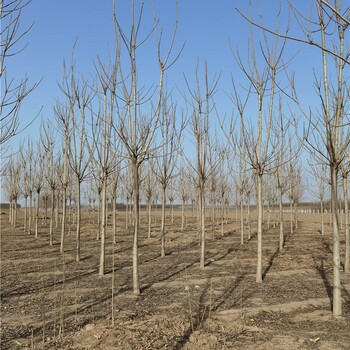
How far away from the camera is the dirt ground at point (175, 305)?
4145 millimetres

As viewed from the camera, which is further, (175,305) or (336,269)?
(175,305)

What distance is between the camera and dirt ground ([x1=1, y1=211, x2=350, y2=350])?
4.14 m

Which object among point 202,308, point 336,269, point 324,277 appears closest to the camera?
point 336,269

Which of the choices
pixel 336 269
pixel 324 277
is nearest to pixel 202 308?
pixel 336 269

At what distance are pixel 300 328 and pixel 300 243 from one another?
9.74 meters

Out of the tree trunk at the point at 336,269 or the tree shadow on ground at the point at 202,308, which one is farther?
the tree trunk at the point at 336,269

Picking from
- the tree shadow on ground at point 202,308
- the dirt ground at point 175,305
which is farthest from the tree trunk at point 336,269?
the tree shadow on ground at point 202,308

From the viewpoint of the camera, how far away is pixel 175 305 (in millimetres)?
5664

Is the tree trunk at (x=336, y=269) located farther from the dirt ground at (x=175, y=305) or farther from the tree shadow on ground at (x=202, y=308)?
the tree shadow on ground at (x=202, y=308)

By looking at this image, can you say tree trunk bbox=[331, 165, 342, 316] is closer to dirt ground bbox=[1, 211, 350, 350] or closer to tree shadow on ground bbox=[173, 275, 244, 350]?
dirt ground bbox=[1, 211, 350, 350]

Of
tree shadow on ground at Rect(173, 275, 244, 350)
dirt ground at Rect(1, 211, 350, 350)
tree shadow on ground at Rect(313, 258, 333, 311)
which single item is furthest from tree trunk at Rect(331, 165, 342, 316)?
tree shadow on ground at Rect(173, 275, 244, 350)

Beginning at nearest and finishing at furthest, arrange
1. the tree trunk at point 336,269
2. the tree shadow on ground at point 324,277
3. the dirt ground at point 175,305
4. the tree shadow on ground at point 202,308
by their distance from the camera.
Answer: the dirt ground at point 175,305 → the tree shadow on ground at point 202,308 → the tree trunk at point 336,269 → the tree shadow on ground at point 324,277

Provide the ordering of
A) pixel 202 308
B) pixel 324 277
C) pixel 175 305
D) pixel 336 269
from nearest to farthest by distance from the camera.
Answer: pixel 336 269
pixel 202 308
pixel 175 305
pixel 324 277

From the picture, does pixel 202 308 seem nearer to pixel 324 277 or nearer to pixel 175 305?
pixel 175 305
